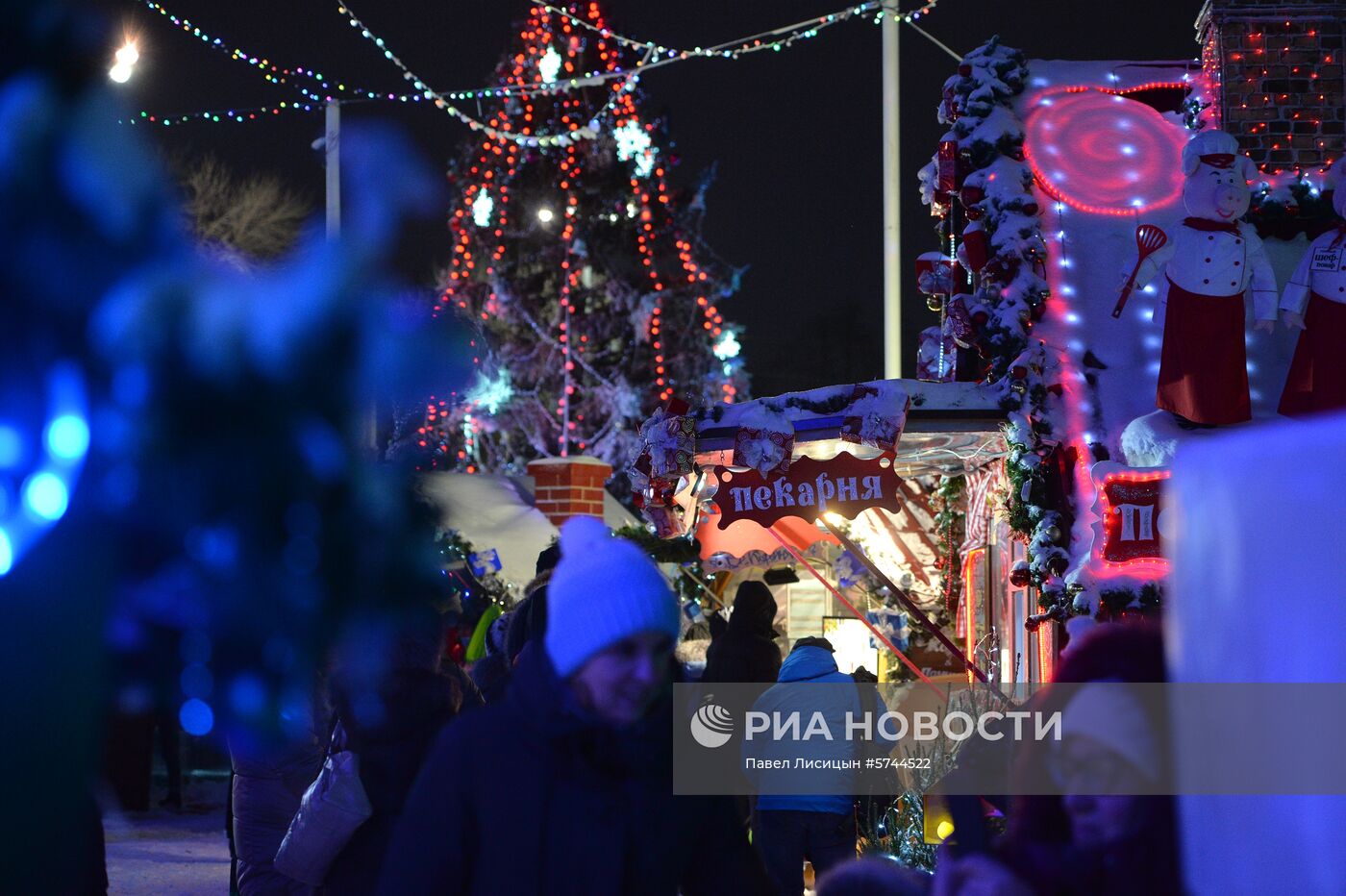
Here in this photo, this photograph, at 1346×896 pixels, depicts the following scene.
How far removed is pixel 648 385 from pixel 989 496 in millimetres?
17179

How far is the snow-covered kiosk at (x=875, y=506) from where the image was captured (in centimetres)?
905

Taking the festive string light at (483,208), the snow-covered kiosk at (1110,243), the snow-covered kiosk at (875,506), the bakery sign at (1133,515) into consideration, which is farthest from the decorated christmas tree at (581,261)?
the bakery sign at (1133,515)

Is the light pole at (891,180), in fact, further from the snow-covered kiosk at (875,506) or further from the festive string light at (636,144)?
the festive string light at (636,144)

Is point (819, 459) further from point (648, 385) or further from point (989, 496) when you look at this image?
point (648, 385)

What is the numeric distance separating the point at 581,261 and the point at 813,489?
63.0 ft

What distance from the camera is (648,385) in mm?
28375

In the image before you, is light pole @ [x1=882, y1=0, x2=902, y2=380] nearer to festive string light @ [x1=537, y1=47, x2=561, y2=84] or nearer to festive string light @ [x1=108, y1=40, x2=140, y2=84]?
festive string light @ [x1=108, y1=40, x2=140, y2=84]

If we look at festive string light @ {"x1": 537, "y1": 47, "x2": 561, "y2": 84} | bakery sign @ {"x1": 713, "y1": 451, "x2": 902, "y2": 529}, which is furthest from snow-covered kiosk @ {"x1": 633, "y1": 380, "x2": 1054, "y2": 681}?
festive string light @ {"x1": 537, "y1": 47, "x2": 561, "y2": 84}

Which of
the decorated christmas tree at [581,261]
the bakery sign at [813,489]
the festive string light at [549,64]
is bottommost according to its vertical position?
the bakery sign at [813,489]

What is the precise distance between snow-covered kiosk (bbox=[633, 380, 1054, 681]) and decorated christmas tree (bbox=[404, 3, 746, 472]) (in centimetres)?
1325

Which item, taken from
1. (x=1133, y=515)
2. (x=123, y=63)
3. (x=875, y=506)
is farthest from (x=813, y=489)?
(x=123, y=63)

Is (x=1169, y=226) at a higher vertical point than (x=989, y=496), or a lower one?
higher

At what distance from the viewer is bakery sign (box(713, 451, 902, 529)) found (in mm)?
9453

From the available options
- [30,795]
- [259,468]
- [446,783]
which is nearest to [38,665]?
[30,795]
